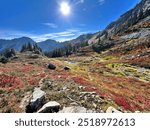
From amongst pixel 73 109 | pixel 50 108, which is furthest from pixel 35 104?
pixel 73 109

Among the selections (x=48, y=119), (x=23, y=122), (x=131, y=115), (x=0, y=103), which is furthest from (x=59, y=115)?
(x=0, y=103)

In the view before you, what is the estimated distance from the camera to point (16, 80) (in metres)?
32.1

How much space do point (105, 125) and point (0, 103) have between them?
537 inches

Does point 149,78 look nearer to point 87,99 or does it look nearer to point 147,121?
point 87,99

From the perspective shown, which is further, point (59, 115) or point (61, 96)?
point (61, 96)

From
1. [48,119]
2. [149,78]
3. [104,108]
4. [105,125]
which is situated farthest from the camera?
[149,78]

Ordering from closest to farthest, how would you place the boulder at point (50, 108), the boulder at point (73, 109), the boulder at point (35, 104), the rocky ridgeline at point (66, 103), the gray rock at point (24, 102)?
the boulder at point (73, 109) < the boulder at point (50, 108) < the rocky ridgeline at point (66, 103) < the boulder at point (35, 104) < the gray rock at point (24, 102)

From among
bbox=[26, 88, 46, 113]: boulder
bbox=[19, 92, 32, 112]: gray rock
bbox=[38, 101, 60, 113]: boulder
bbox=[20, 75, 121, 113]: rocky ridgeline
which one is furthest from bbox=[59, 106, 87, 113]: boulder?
bbox=[19, 92, 32, 112]: gray rock

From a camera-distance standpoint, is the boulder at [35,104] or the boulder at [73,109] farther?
the boulder at [35,104]

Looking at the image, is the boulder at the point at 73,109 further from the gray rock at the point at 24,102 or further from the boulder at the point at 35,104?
the gray rock at the point at 24,102

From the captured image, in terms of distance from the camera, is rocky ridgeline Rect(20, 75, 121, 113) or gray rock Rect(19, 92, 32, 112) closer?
rocky ridgeline Rect(20, 75, 121, 113)

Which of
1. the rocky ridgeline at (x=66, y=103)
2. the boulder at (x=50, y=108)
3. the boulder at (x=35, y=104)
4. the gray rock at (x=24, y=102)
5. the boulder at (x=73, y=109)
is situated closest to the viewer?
the boulder at (x=73, y=109)

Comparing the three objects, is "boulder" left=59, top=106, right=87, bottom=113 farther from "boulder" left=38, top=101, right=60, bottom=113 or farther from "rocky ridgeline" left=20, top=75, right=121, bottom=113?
"boulder" left=38, top=101, right=60, bottom=113

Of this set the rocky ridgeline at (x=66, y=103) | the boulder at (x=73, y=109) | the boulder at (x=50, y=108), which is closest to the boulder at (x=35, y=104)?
the rocky ridgeline at (x=66, y=103)
